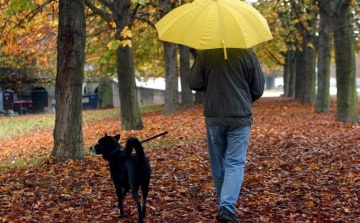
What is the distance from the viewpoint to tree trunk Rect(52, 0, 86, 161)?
388 inches

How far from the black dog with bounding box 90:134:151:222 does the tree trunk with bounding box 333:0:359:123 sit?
1113 centimetres

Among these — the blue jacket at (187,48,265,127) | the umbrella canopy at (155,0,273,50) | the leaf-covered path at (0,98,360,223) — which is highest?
the umbrella canopy at (155,0,273,50)

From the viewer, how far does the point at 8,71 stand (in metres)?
43.2

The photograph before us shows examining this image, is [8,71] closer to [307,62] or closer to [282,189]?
[307,62]

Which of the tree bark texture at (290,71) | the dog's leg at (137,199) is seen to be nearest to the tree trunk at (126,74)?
the dog's leg at (137,199)

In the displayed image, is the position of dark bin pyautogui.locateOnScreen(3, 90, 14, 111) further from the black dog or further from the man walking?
the man walking

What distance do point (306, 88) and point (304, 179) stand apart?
21392mm

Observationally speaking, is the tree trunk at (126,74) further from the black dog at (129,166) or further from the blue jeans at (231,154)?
the blue jeans at (231,154)

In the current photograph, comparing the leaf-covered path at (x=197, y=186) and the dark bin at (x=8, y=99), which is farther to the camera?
the dark bin at (x=8, y=99)

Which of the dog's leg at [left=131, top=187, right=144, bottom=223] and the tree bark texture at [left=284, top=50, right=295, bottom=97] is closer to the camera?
the dog's leg at [left=131, top=187, right=144, bottom=223]

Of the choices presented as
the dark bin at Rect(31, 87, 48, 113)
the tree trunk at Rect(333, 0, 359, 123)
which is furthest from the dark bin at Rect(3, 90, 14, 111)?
the tree trunk at Rect(333, 0, 359, 123)

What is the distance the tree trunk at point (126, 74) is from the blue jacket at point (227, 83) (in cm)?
1018

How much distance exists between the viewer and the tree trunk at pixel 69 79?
9867 millimetres

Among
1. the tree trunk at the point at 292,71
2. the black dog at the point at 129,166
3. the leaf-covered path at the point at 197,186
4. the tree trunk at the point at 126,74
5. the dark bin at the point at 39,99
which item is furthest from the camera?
the dark bin at the point at 39,99
